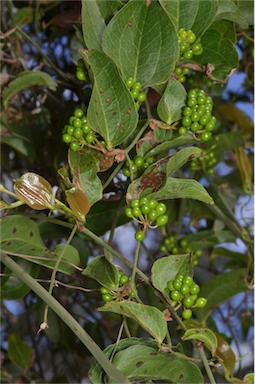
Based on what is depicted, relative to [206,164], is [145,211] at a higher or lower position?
higher

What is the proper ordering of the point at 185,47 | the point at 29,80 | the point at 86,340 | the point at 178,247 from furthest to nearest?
the point at 178,247 < the point at 29,80 < the point at 185,47 < the point at 86,340

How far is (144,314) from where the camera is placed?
391 millimetres

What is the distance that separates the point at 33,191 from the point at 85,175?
0.05 m

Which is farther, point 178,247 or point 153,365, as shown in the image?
point 178,247

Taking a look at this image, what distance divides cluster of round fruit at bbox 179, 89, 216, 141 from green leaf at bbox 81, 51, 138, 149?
1.6 inches

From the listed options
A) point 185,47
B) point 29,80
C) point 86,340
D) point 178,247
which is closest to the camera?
point 86,340

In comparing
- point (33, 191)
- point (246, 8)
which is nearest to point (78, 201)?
point (33, 191)

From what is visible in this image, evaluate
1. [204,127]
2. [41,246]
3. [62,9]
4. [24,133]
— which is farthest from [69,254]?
[62,9]

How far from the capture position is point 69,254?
510mm

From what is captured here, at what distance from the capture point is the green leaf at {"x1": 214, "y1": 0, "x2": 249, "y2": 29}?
0.52 metres

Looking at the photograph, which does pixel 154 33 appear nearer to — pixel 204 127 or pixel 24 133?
pixel 204 127

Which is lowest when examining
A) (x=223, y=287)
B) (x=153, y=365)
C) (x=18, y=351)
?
(x=18, y=351)

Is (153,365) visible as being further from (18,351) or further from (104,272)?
(18,351)

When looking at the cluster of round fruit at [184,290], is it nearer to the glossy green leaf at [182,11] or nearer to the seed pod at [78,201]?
the seed pod at [78,201]
